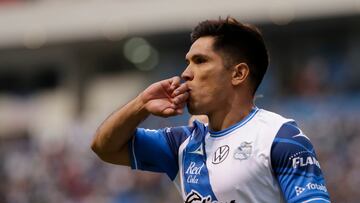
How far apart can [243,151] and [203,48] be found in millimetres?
585

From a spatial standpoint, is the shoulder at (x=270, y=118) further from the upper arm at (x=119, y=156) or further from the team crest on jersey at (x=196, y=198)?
the upper arm at (x=119, y=156)

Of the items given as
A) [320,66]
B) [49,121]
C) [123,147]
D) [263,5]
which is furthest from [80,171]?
[123,147]

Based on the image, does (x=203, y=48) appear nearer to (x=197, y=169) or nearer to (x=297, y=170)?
(x=197, y=169)

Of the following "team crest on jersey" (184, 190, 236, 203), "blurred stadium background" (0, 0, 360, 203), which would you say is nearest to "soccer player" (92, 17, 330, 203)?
"team crest on jersey" (184, 190, 236, 203)

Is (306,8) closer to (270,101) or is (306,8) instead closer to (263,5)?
(263,5)

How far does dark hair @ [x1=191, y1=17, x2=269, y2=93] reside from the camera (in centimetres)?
509

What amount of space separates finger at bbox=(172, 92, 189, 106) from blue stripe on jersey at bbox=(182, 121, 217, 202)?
29 centimetres

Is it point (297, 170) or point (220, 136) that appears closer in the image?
point (297, 170)

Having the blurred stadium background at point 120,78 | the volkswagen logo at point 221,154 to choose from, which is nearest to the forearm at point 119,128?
the volkswagen logo at point 221,154

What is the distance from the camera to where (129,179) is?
647 inches

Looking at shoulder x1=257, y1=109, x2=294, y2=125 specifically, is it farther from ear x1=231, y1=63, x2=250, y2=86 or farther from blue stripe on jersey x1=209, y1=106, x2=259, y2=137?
ear x1=231, y1=63, x2=250, y2=86

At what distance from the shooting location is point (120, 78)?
27.7 metres

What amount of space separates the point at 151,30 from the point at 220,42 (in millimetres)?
20817

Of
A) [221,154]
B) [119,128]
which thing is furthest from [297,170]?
[119,128]
